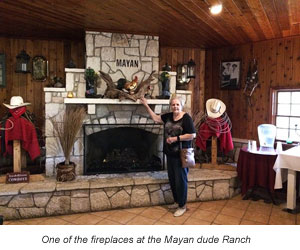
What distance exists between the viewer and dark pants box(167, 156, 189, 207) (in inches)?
118

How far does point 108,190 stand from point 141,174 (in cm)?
61

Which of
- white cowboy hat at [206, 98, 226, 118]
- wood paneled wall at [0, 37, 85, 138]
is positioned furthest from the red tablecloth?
wood paneled wall at [0, 37, 85, 138]

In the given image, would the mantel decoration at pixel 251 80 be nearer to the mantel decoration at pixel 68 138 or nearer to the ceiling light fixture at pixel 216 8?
the ceiling light fixture at pixel 216 8

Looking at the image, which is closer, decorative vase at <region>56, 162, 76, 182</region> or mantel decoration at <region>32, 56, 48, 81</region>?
decorative vase at <region>56, 162, 76, 182</region>

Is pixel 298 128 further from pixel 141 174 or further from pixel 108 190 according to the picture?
pixel 108 190

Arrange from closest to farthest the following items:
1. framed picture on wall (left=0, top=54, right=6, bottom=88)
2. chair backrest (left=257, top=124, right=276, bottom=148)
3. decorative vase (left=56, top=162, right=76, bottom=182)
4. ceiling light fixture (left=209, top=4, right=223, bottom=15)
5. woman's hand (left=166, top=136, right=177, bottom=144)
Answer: ceiling light fixture (left=209, top=4, right=223, bottom=15)
woman's hand (left=166, top=136, right=177, bottom=144)
decorative vase (left=56, top=162, right=76, bottom=182)
chair backrest (left=257, top=124, right=276, bottom=148)
framed picture on wall (left=0, top=54, right=6, bottom=88)

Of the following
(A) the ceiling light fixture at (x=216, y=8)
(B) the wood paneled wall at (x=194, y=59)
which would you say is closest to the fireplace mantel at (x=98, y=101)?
(B) the wood paneled wall at (x=194, y=59)

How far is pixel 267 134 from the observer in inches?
149

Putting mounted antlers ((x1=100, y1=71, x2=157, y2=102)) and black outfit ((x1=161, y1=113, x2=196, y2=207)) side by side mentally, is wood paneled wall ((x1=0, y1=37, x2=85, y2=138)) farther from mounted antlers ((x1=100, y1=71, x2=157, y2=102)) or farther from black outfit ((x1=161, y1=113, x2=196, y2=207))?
black outfit ((x1=161, y1=113, x2=196, y2=207))

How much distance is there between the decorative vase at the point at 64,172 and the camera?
329cm

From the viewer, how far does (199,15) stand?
3102 millimetres

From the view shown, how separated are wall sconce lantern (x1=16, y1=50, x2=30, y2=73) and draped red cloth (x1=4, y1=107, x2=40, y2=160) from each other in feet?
3.23

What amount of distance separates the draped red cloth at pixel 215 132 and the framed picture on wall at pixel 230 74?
103cm
